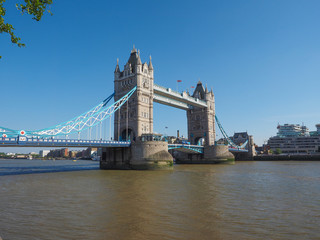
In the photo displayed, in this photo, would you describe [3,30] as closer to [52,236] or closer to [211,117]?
[52,236]

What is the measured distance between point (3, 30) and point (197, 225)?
366 inches

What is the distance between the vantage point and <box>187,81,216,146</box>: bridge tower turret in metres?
74.8

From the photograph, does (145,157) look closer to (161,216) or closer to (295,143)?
(161,216)

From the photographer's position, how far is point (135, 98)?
5016 cm

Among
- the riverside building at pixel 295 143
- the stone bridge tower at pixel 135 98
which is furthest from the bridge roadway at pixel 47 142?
the riverside building at pixel 295 143

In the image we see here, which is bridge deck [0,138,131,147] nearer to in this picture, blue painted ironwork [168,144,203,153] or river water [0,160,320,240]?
river water [0,160,320,240]

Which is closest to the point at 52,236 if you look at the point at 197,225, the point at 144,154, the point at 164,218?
the point at 164,218

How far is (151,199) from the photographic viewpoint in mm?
14625

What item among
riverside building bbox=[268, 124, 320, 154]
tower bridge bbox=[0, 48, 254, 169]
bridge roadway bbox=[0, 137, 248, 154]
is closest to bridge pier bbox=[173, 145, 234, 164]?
tower bridge bbox=[0, 48, 254, 169]

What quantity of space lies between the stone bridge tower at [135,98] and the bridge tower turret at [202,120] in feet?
93.0

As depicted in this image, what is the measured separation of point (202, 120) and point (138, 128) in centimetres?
3312

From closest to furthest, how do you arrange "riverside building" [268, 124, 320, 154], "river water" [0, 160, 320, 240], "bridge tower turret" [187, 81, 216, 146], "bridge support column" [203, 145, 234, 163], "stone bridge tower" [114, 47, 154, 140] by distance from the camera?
1. "river water" [0, 160, 320, 240]
2. "stone bridge tower" [114, 47, 154, 140]
3. "bridge support column" [203, 145, 234, 163]
4. "bridge tower turret" [187, 81, 216, 146]
5. "riverside building" [268, 124, 320, 154]

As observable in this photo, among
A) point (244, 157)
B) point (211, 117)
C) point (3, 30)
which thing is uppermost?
point (211, 117)

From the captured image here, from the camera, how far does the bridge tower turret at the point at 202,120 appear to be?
7481 cm
